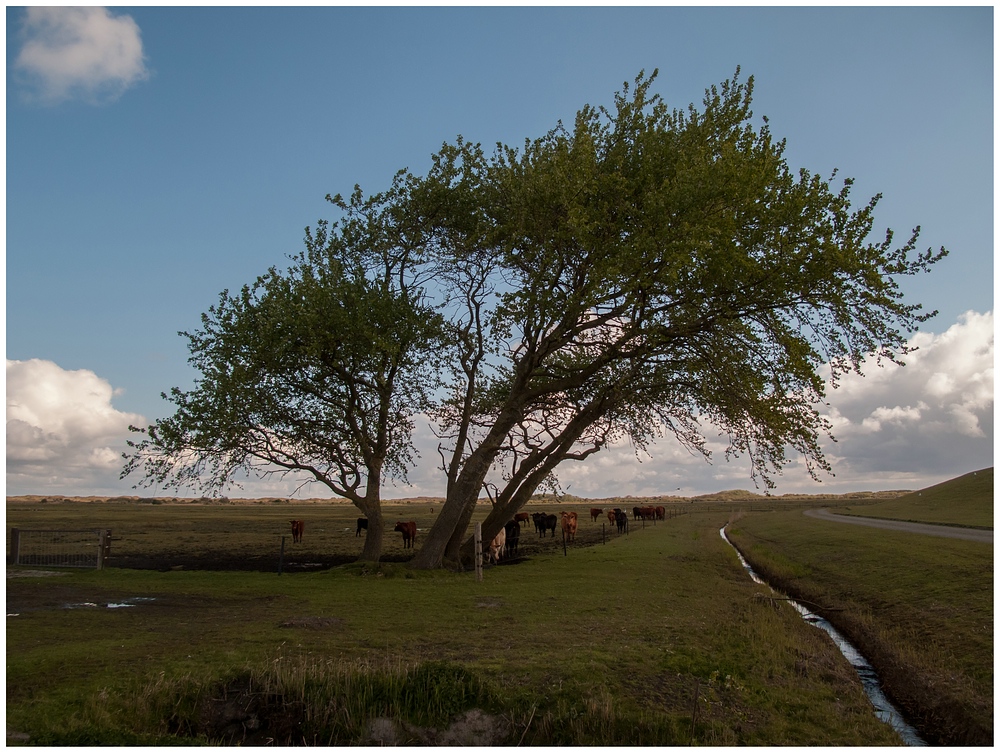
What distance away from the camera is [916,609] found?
59.5ft

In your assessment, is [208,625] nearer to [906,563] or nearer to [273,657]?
[273,657]

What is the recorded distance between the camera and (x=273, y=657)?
495 inches

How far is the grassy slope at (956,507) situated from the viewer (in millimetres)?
47875

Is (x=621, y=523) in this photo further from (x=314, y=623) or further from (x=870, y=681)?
(x=314, y=623)

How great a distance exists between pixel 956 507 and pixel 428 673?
221 feet

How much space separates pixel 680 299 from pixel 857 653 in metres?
11.5

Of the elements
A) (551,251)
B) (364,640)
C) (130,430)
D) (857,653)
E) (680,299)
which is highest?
(551,251)

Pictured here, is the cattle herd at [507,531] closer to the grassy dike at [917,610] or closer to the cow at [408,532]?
the cow at [408,532]

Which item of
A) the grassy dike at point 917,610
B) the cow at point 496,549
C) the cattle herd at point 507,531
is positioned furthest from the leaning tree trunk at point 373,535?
the grassy dike at point 917,610

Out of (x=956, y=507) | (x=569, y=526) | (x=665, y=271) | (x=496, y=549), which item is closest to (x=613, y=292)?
(x=665, y=271)

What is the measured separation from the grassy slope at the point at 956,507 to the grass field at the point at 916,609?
15313 mm

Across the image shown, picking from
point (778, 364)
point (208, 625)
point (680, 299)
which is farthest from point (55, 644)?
Answer: point (778, 364)

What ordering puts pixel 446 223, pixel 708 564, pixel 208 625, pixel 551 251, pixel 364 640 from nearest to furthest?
pixel 364 640 → pixel 208 625 → pixel 551 251 → pixel 446 223 → pixel 708 564

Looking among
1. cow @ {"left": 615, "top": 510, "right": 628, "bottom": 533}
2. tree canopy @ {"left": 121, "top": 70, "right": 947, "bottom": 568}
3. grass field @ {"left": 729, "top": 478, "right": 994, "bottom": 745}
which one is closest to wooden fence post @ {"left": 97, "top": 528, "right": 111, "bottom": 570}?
tree canopy @ {"left": 121, "top": 70, "right": 947, "bottom": 568}
